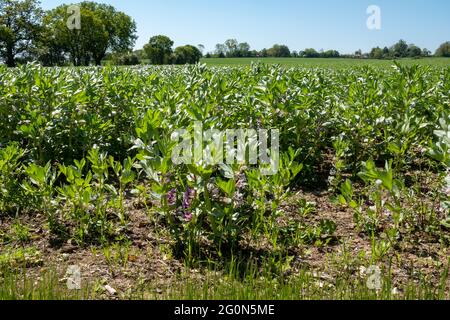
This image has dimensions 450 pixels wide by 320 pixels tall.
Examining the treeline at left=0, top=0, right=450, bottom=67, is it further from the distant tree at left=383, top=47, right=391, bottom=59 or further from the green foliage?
the green foliage

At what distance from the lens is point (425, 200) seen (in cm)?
424

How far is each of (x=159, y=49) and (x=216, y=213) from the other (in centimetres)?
8681

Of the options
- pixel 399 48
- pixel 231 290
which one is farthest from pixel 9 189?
pixel 399 48

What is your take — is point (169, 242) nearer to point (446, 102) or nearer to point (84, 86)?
point (84, 86)

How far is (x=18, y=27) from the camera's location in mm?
56125

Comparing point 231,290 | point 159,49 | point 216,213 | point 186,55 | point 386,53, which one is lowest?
point 231,290

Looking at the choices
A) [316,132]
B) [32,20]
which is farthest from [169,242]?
[32,20]

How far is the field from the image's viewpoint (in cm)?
278

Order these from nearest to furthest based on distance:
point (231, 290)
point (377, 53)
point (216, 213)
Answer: point (231, 290) < point (216, 213) < point (377, 53)

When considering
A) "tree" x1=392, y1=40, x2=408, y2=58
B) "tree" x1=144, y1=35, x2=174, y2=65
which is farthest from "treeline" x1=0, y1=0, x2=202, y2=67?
"tree" x1=392, y1=40, x2=408, y2=58

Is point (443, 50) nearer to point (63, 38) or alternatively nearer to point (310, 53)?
point (310, 53)

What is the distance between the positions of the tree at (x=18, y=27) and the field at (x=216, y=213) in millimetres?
57647

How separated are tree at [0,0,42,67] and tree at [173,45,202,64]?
26.4 metres
